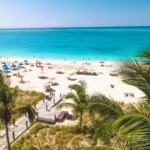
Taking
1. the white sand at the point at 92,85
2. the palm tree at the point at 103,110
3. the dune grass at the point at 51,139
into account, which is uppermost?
the palm tree at the point at 103,110

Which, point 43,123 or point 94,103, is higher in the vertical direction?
point 94,103

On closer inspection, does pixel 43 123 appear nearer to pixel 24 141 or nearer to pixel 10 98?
pixel 24 141

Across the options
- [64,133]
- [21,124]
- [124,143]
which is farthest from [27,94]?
[124,143]

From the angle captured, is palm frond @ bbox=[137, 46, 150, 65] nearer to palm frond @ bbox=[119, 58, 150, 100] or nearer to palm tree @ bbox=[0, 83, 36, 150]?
palm frond @ bbox=[119, 58, 150, 100]

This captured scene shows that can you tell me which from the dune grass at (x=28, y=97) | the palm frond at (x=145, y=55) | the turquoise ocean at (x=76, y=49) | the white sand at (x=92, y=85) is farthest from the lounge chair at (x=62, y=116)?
the palm frond at (x=145, y=55)

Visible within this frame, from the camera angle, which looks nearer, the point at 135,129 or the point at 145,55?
the point at 135,129

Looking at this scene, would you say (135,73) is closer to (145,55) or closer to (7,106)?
(145,55)

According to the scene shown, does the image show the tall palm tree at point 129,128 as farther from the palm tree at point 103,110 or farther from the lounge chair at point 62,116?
the lounge chair at point 62,116

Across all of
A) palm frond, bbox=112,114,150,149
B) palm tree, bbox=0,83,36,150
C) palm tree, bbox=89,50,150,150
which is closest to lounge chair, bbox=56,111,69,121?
palm tree, bbox=0,83,36,150

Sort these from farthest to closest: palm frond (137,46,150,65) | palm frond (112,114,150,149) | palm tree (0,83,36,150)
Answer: palm tree (0,83,36,150)
palm frond (137,46,150,65)
palm frond (112,114,150,149)

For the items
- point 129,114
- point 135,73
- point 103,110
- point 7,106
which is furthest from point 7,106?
point 129,114

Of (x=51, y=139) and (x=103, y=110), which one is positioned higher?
(x=103, y=110)
